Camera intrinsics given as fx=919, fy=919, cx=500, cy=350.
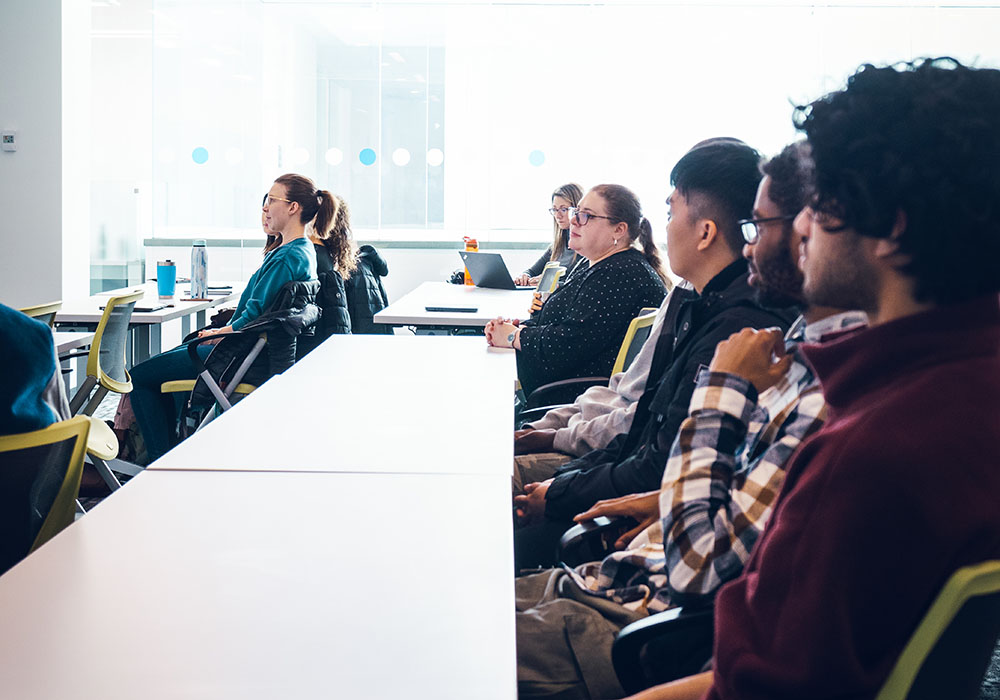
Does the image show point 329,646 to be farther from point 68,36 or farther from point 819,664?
point 68,36

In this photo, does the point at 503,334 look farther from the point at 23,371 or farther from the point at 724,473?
the point at 724,473

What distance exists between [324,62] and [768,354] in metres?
7.42

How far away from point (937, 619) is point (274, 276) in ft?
11.7

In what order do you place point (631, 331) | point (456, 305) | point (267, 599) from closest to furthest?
point (267, 599), point (631, 331), point (456, 305)

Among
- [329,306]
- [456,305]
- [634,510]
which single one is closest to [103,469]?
[329,306]

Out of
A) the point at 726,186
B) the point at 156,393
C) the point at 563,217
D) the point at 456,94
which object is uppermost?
the point at 456,94

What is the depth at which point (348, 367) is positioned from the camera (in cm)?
282

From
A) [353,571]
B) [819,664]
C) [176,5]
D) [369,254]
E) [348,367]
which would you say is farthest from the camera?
[176,5]

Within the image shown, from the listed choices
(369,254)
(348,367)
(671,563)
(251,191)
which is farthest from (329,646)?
(251,191)

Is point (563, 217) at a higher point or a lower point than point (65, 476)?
higher

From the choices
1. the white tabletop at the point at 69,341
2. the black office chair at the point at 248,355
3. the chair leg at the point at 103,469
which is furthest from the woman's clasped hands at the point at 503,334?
the white tabletop at the point at 69,341

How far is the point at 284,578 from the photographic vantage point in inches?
47.8

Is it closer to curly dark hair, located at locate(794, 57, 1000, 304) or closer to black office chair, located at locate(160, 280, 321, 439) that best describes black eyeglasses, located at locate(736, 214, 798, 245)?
curly dark hair, located at locate(794, 57, 1000, 304)

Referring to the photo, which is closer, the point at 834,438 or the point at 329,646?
the point at 834,438
